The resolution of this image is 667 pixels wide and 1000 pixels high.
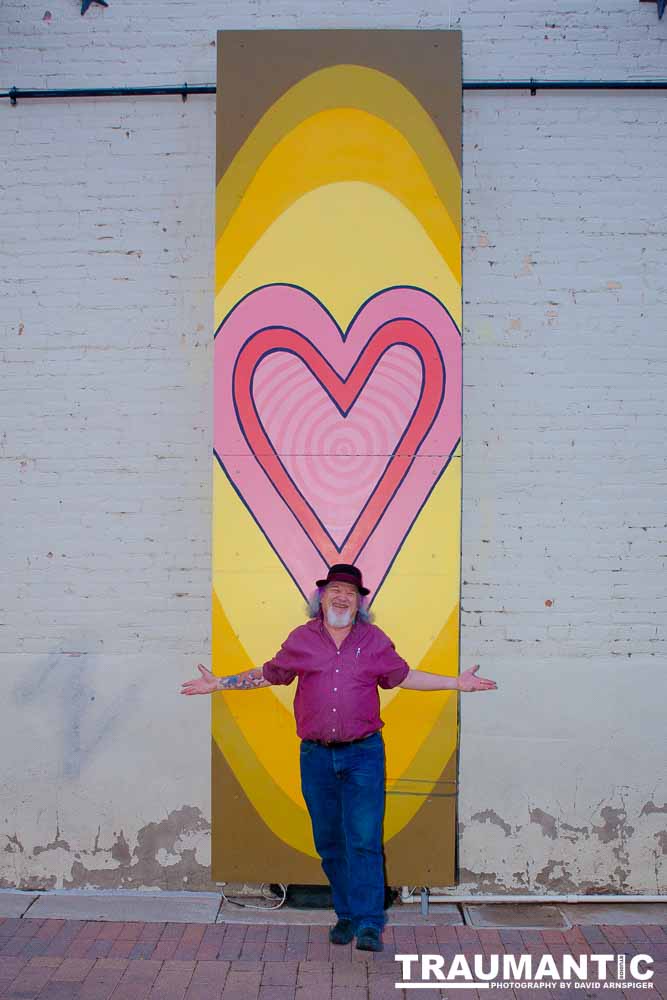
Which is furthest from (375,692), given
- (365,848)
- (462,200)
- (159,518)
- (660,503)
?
(462,200)

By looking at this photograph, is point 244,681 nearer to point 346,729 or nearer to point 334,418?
point 346,729

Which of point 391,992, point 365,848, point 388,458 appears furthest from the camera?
point 388,458

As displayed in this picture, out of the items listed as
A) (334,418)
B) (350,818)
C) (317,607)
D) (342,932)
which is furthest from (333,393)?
(342,932)

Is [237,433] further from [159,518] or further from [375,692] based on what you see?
[375,692]

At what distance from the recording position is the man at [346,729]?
473 centimetres

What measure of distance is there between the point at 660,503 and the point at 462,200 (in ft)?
7.01

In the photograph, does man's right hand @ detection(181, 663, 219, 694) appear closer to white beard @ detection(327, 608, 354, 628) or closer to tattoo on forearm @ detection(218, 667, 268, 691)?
tattoo on forearm @ detection(218, 667, 268, 691)

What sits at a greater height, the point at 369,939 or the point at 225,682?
the point at 225,682

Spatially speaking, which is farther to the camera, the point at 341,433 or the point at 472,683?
the point at 341,433

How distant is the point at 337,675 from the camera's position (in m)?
4.76

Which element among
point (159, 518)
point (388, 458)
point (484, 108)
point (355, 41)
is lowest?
point (159, 518)

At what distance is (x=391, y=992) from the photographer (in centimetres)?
430

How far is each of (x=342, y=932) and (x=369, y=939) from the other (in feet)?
0.62

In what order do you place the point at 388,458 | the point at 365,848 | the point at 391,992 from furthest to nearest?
1. the point at 388,458
2. the point at 365,848
3. the point at 391,992
